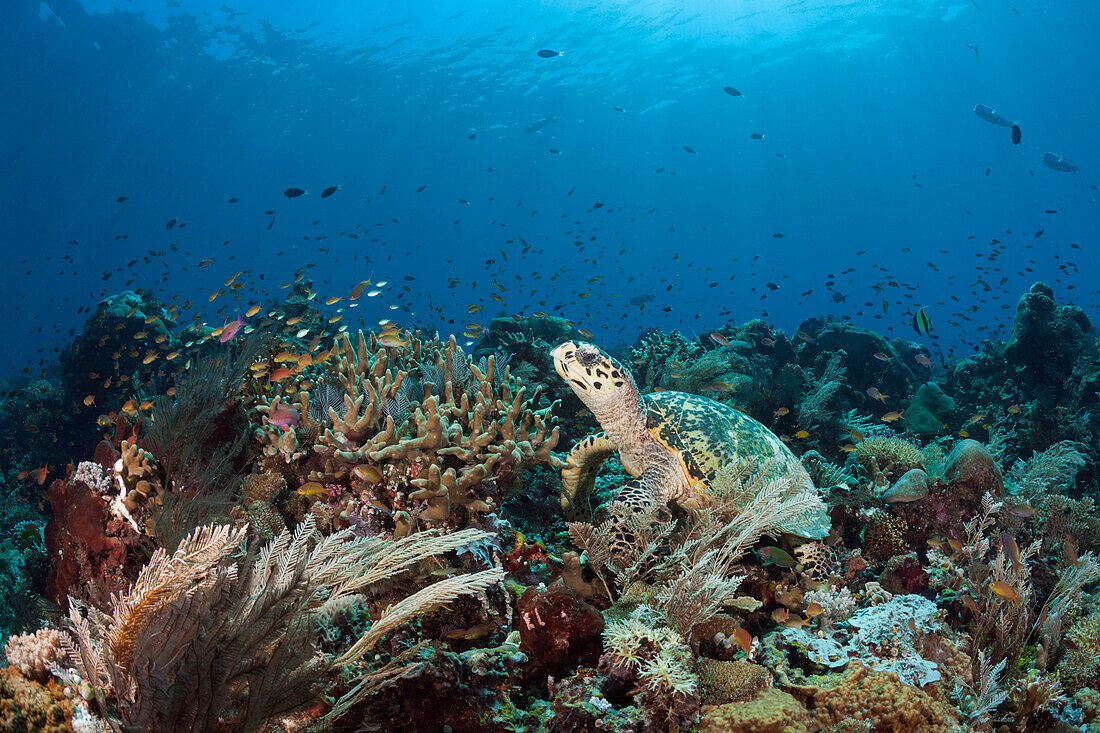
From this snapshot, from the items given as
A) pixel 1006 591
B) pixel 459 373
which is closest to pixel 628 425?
pixel 459 373

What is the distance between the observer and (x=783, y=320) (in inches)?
4444

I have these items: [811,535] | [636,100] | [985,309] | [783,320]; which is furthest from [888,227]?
[811,535]

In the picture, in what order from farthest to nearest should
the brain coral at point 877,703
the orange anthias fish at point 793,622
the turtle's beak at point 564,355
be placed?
the turtle's beak at point 564,355 < the orange anthias fish at point 793,622 < the brain coral at point 877,703

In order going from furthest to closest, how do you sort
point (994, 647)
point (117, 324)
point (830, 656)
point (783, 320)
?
point (783, 320), point (117, 324), point (994, 647), point (830, 656)

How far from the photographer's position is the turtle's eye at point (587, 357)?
4.07m

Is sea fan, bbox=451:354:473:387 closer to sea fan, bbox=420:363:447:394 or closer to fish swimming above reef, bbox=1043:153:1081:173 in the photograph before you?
sea fan, bbox=420:363:447:394

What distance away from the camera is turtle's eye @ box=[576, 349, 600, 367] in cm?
407

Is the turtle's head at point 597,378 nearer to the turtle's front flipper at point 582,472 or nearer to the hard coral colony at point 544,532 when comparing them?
the hard coral colony at point 544,532

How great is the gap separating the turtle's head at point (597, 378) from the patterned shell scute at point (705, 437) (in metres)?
0.41

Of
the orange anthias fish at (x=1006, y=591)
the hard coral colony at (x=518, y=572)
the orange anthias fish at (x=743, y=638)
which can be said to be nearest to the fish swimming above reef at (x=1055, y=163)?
the hard coral colony at (x=518, y=572)

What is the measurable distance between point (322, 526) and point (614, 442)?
2.28 metres

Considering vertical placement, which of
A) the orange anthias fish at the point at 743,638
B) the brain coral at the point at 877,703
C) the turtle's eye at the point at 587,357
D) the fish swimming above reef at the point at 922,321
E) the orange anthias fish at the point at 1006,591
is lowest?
the fish swimming above reef at the point at 922,321

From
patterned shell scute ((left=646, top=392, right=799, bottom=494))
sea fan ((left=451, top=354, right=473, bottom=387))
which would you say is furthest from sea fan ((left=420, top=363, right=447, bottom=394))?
patterned shell scute ((left=646, top=392, right=799, bottom=494))

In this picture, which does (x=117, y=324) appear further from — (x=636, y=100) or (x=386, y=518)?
(x=636, y=100)
